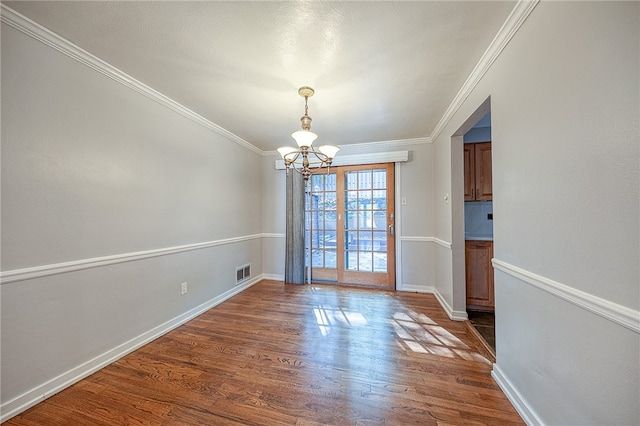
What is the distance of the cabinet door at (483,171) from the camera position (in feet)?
10.0

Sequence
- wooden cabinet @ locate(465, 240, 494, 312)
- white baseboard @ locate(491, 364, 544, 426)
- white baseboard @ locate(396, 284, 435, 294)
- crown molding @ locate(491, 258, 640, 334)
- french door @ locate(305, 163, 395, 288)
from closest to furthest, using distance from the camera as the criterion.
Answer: crown molding @ locate(491, 258, 640, 334)
white baseboard @ locate(491, 364, 544, 426)
wooden cabinet @ locate(465, 240, 494, 312)
white baseboard @ locate(396, 284, 435, 294)
french door @ locate(305, 163, 395, 288)

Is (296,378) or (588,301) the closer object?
(588,301)

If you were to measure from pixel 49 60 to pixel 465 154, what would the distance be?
13.3 ft

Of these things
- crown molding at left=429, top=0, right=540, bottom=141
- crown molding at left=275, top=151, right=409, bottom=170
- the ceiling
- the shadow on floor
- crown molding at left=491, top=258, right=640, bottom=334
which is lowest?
the shadow on floor

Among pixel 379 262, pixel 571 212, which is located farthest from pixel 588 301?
pixel 379 262

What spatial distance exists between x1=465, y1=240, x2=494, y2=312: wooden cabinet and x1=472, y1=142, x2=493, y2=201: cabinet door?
0.68 meters

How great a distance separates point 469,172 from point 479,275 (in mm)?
1330

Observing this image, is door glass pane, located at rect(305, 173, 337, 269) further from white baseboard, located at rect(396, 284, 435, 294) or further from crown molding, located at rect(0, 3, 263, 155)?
crown molding, located at rect(0, 3, 263, 155)

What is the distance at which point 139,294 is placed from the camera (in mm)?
2139

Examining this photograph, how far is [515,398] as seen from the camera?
1440mm

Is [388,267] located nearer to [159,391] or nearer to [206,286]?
[206,286]

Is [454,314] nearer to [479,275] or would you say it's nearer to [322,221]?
[479,275]

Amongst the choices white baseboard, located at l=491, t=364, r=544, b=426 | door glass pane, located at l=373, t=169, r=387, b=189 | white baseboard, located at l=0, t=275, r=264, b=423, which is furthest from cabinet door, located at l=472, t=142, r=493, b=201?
white baseboard, located at l=0, t=275, r=264, b=423

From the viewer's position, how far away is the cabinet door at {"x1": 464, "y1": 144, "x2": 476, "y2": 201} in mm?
3094
